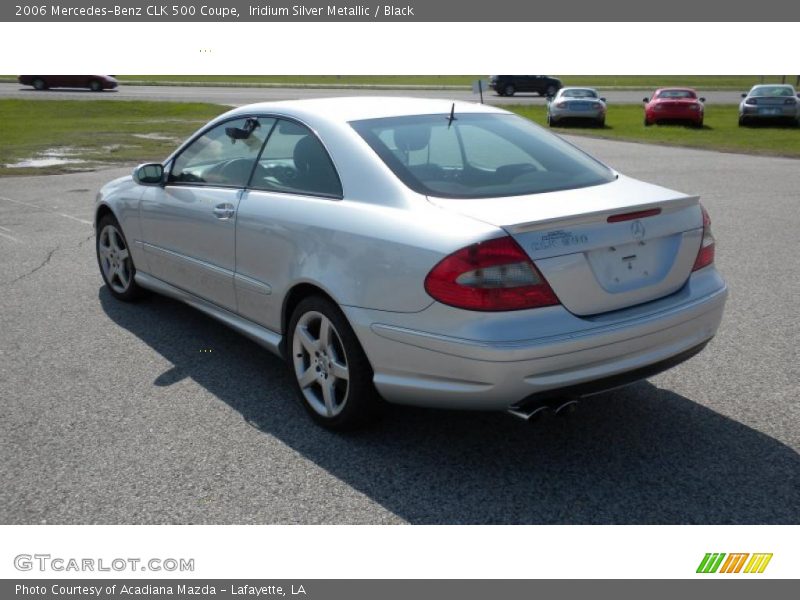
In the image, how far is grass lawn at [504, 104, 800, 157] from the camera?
20.2 metres

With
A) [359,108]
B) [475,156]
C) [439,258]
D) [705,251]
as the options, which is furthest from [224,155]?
[705,251]

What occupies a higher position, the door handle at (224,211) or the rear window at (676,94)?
the door handle at (224,211)

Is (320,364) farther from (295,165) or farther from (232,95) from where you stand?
(232,95)

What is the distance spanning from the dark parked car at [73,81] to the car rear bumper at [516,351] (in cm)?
4212

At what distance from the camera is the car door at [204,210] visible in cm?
484

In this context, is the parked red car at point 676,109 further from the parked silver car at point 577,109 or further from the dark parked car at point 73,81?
the dark parked car at point 73,81

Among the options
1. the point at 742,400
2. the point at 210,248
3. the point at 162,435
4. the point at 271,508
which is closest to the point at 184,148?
the point at 210,248

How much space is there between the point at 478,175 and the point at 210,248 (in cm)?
178

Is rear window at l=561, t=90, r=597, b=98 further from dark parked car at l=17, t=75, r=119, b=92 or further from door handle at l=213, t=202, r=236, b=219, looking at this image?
door handle at l=213, t=202, r=236, b=219

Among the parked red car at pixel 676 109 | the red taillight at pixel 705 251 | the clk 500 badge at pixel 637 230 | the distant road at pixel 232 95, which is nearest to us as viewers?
the clk 500 badge at pixel 637 230

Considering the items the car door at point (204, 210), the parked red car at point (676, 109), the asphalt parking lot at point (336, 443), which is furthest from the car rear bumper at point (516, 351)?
the parked red car at point (676, 109)

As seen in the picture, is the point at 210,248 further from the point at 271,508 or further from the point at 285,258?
the point at 271,508

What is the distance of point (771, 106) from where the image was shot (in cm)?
2522

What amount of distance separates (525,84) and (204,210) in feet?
148
